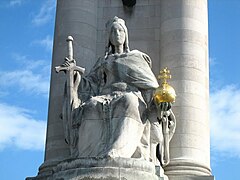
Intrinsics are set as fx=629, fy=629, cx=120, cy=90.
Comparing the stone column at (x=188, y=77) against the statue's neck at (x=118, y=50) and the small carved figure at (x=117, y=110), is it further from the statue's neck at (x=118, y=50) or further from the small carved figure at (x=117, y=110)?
the statue's neck at (x=118, y=50)

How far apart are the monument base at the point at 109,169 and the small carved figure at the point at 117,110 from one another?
1.23ft

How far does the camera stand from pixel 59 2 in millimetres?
21438

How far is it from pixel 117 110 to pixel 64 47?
16.7 feet

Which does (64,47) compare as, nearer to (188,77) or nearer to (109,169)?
(188,77)

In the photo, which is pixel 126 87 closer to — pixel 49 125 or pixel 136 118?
pixel 136 118

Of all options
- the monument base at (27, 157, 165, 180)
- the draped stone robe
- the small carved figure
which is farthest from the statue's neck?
the monument base at (27, 157, 165, 180)

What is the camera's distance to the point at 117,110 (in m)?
16.3

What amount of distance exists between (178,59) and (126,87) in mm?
3149

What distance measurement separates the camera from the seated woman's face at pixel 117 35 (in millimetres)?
17906

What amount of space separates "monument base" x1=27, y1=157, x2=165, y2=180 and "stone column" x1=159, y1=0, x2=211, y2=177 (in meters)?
3.34

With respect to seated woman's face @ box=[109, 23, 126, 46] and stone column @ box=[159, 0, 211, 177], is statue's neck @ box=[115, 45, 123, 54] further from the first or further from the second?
stone column @ box=[159, 0, 211, 177]

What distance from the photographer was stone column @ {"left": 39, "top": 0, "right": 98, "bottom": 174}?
19652 millimetres

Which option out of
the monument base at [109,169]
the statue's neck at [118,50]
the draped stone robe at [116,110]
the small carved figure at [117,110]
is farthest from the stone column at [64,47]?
the monument base at [109,169]

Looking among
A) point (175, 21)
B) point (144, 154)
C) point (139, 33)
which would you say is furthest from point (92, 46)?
point (144, 154)
